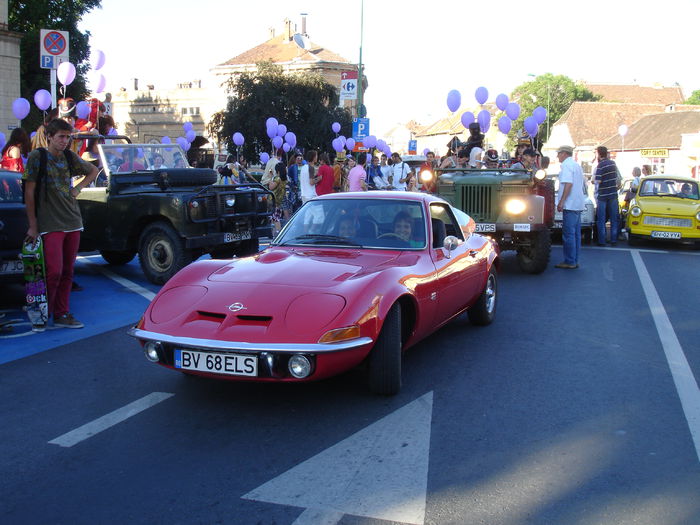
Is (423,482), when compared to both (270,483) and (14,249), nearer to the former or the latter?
(270,483)

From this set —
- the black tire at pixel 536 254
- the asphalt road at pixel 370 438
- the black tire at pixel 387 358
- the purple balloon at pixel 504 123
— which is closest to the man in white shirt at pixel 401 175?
the purple balloon at pixel 504 123

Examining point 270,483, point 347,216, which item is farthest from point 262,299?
point 347,216

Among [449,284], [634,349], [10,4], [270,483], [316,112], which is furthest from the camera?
[316,112]

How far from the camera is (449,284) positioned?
5.67m

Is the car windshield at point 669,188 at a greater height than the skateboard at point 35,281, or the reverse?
the car windshield at point 669,188

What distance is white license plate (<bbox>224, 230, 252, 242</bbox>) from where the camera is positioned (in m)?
9.55

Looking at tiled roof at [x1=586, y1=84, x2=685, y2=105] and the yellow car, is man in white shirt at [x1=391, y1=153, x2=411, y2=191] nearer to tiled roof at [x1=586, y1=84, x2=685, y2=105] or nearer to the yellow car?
the yellow car

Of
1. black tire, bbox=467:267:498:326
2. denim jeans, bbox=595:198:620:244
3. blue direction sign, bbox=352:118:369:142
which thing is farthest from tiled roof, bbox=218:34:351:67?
black tire, bbox=467:267:498:326

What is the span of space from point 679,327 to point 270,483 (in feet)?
17.5

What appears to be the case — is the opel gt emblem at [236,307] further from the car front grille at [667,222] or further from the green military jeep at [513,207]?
the car front grille at [667,222]

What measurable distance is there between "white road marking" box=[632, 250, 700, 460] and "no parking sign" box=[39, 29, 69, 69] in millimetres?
11247

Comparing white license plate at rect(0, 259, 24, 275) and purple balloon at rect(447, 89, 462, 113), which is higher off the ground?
purple balloon at rect(447, 89, 462, 113)

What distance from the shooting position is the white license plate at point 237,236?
9547mm

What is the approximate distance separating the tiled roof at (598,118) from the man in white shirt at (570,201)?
74.8 m
